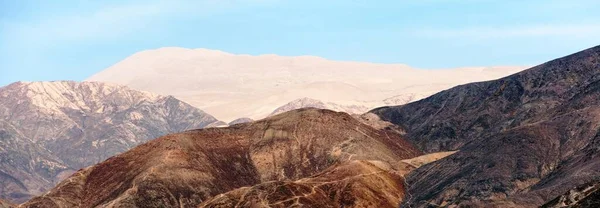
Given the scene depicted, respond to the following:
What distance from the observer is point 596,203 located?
466 ft

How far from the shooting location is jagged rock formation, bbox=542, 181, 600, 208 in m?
144

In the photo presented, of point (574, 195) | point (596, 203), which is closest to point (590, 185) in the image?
point (574, 195)

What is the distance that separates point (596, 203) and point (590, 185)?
13070 mm

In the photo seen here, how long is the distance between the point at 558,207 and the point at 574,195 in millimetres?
3222

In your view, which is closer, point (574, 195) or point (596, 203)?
point (596, 203)

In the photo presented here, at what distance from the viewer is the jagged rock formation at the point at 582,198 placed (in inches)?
5679

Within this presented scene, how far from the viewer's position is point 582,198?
150125 millimetres

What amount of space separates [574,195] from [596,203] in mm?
11500

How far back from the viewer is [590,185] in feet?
508

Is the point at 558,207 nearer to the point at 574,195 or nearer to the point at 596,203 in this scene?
the point at 574,195

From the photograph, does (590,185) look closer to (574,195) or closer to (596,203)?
(574,195)

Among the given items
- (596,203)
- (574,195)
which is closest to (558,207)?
(574,195)

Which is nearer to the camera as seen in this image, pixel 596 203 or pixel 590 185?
pixel 596 203
